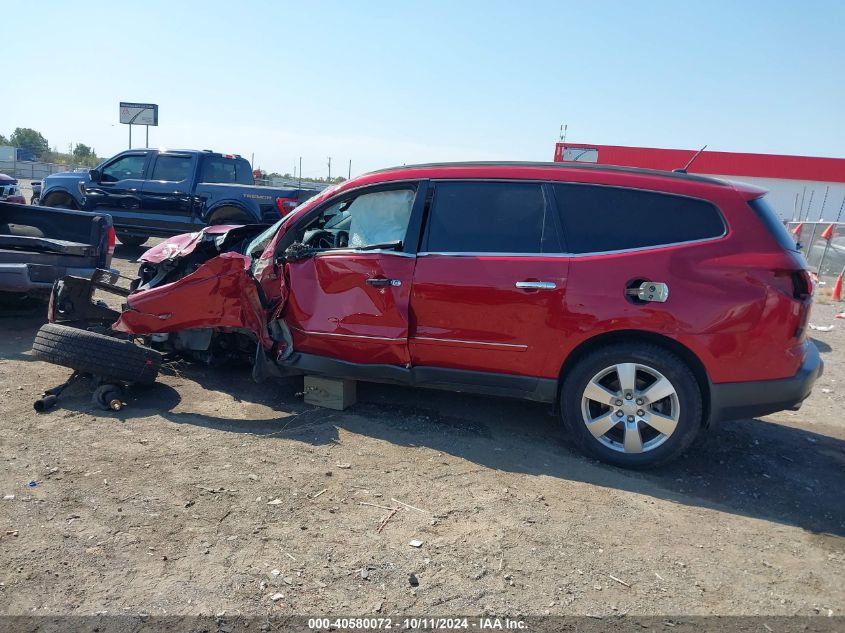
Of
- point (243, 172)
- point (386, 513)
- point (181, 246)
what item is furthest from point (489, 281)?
point (243, 172)

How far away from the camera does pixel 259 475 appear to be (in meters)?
3.76

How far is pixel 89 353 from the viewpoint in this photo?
179 inches

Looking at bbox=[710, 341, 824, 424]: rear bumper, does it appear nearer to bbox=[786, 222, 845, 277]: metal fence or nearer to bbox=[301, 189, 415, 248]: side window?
bbox=[301, 189, 415, 248]: side window

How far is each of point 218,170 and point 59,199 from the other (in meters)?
3.30

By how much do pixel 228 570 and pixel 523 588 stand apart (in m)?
1.35

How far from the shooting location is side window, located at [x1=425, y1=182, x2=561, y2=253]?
426 centimetres

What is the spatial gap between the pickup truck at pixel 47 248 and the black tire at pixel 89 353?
1309 millimetres

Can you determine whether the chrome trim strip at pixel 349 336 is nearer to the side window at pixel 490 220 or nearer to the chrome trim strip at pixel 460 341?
the chrome trim strip at pixel 460 341

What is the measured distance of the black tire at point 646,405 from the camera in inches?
155

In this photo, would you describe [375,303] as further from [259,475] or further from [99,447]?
[99,447]

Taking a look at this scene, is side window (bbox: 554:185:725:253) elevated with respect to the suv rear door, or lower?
elevated

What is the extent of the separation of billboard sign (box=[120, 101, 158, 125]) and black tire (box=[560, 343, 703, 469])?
29.7 meters

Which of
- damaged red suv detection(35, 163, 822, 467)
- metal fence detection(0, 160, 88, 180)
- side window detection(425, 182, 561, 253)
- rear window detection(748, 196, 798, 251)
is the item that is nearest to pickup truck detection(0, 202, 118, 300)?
damaged red suv detection(35, 163, 822, 467)

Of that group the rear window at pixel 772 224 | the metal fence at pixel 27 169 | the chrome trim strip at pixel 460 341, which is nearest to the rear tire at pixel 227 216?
the chrome trim strip at pixel 460 341
